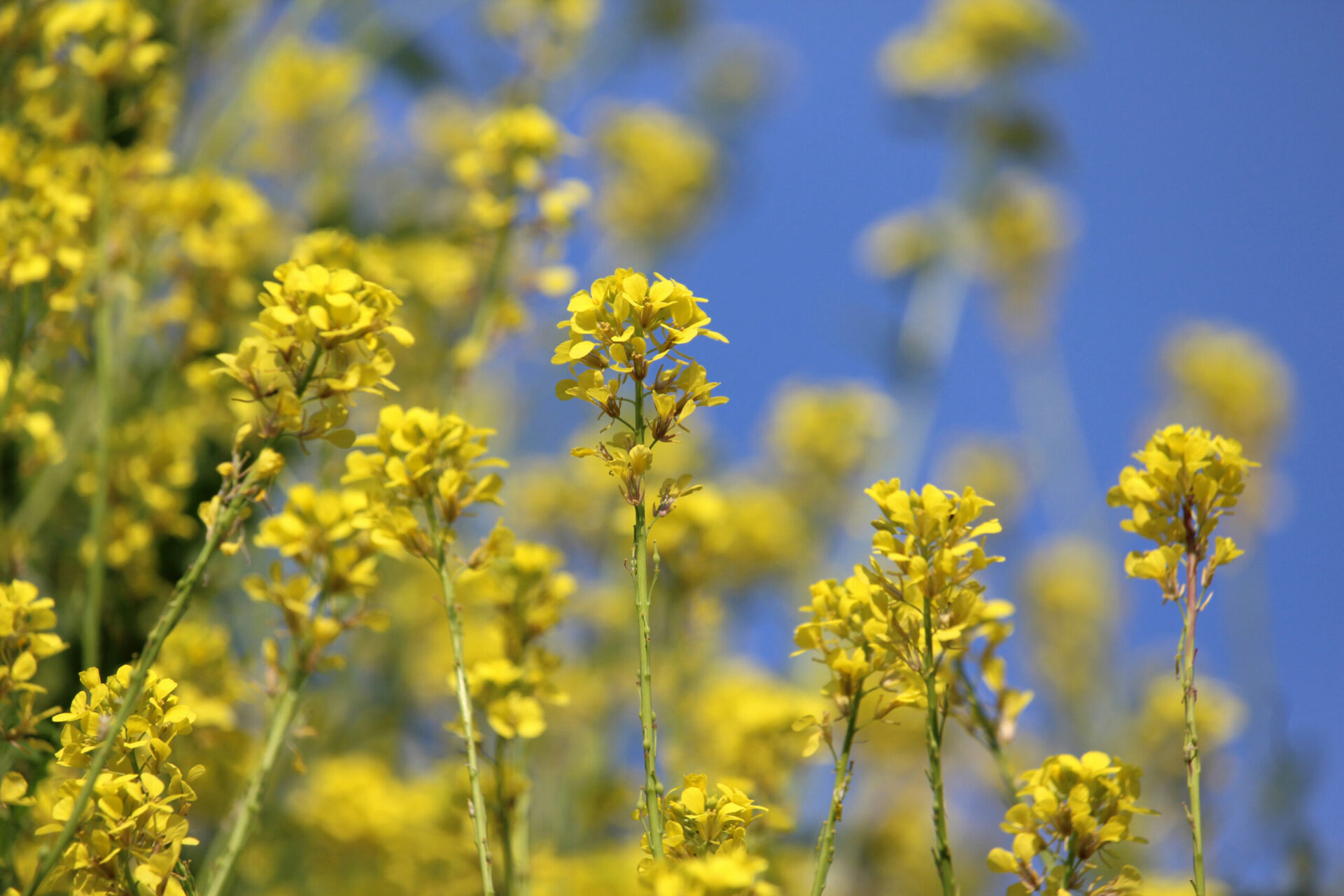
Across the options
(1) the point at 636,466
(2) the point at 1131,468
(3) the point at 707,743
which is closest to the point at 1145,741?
(3) the point at 707,743

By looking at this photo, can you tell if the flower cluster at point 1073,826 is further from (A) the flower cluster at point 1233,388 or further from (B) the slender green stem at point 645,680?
(A) the flower cluster at point 1233,388

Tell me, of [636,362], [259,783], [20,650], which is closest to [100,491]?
[20,650]

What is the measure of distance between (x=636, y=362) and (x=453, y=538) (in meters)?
0.29

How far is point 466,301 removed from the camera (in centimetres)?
Answer: 209

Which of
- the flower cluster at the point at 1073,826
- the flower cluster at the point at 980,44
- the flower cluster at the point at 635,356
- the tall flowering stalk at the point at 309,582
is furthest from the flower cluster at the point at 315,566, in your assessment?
the flower cluster at the point at 980,44

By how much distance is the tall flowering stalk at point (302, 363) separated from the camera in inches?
39.0

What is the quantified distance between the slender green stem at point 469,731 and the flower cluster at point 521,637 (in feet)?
0.59

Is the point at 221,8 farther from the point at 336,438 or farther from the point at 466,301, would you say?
the point at 336,438

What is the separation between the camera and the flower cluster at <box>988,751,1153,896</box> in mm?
993

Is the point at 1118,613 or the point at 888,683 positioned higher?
the point at 1118,613

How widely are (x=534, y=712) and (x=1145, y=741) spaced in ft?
7.04

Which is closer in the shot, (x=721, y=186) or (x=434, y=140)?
(x=434, y=140)

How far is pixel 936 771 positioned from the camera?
3.08 ft

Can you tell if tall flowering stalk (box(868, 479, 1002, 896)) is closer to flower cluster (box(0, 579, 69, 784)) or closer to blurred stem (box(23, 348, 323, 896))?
blurred stem (box(23, 348, 323, 896))
